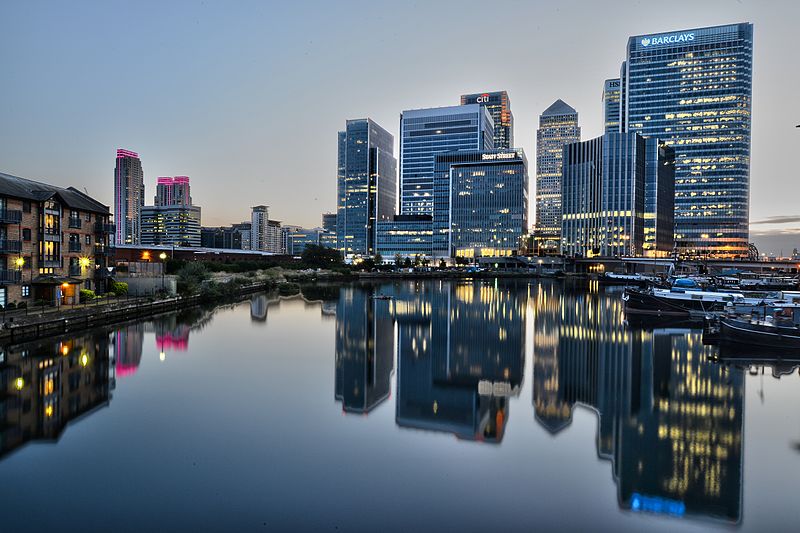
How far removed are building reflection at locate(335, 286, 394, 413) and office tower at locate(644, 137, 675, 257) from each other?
14491 centimetres

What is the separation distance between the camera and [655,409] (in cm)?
1919

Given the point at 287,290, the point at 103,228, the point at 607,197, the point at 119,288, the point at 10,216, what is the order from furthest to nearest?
1. the point at 607,197
2. the point at 287,290
3. the point at 119,288
4. the point at 103,228
5. the point at 10,216

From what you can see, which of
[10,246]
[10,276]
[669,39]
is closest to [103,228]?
[10,246]

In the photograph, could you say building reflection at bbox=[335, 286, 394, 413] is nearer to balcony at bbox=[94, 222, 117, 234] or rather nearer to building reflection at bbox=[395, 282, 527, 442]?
building reflection at bbox=[395, 282, 527, 442]

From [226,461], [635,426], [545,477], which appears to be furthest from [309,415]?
[635,426]

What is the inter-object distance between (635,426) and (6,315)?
120ft

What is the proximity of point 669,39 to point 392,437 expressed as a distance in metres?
207

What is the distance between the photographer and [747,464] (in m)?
14.1

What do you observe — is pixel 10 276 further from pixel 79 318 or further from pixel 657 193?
pixel 657 193

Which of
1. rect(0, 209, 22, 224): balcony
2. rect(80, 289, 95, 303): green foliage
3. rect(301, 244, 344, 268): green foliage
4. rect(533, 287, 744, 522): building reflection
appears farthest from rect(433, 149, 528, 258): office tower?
rect(0, 209, 22, 224): balcony

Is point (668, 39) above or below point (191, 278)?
above

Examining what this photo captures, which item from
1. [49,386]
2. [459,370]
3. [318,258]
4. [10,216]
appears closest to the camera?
[49,386]

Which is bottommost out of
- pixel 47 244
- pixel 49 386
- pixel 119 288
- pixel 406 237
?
pixel 49 386

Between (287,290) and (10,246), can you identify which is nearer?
(10,246)
